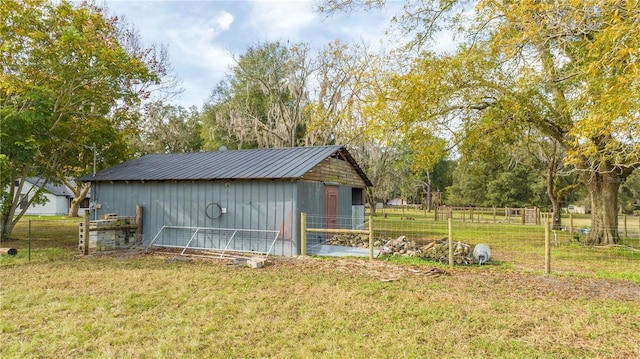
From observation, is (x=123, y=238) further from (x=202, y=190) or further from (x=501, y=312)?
(x=501, y=312)

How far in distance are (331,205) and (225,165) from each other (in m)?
3.74

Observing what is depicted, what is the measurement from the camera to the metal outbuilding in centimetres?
1077

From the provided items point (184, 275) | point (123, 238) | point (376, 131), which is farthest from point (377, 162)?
point (184, 275)

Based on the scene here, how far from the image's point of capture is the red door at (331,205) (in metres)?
12.6

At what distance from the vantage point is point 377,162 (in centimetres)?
2772

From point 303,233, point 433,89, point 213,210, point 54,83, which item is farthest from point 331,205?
point 54,83

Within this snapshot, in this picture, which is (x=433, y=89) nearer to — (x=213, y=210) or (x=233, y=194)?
(x=233, y=194)

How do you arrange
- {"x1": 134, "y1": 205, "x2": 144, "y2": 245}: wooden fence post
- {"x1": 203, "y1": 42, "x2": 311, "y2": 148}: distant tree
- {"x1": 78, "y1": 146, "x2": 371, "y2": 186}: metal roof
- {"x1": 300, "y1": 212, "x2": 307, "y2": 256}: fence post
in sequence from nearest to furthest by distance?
1. {"x1": 300, "y1": 212, "x2": 307, "y2": 256}: fence post
2. {"x1": 78, "y1": 146, "x2": 371, "y2": 186}: metal roof
3. {"x1": 134, "y1": 205, "x2": 144, "y2": 245}: wooden fence post
4. {"x1": 203, "y1": 42, "x2": 311, "y2": 148}: distant tree

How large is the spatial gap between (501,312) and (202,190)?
29.3 ft

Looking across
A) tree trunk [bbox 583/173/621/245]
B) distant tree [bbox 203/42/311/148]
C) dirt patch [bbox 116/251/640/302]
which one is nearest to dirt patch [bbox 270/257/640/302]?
dirt patch [bbox 116/251/640/302]

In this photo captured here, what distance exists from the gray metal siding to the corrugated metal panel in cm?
28

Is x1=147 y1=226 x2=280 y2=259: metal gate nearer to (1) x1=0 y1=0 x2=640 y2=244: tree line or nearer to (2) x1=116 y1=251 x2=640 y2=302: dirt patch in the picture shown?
(2) x1=116 y1=251 x2=640 y2=302: dirt patch

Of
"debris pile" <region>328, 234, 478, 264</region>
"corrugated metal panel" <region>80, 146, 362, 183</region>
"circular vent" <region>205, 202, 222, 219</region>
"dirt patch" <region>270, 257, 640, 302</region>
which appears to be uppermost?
"corrugated metal panel" <region>80, 146, 362, 183</region>

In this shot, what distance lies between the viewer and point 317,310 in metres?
5.74
